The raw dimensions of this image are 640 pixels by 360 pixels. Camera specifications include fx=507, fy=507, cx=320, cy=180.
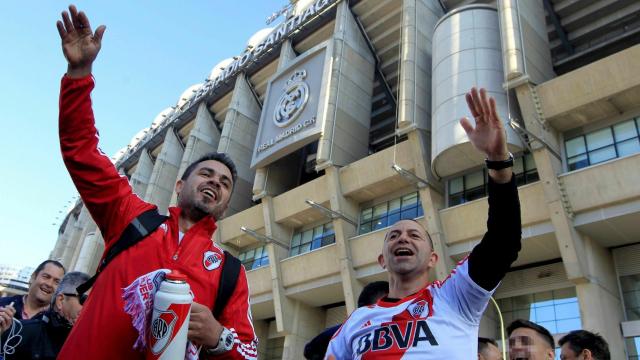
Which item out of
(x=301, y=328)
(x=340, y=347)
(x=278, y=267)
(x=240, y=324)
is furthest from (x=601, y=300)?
(x=240, y=324)

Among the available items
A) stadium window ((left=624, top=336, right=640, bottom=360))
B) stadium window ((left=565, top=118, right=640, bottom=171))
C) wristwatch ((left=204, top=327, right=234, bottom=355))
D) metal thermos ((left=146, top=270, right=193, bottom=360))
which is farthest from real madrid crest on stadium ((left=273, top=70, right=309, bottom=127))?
metal thermos ((left=146, top=270, right=193, bottom=360))

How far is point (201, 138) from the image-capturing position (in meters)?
37.4

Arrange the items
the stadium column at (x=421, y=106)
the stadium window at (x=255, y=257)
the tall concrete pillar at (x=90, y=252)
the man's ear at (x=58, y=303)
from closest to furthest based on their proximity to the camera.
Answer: the man's ear at (x=58, y=303)
the stadium column at (x=421, y=106)
the stadium window at (x=255, y=257)
the tall concrete pillar at (x=90, y=252)

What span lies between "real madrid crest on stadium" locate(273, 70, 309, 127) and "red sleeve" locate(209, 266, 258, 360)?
2513 centimetres

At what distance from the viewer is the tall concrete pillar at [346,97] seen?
2542cm

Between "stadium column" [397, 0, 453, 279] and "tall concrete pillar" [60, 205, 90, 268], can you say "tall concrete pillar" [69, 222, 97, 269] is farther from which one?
"stadium column" [397, 0, 453, 279]

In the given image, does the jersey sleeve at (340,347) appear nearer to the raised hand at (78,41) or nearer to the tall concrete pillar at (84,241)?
the raised hand at (78,41)

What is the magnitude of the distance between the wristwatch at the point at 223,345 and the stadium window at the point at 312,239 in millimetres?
24107

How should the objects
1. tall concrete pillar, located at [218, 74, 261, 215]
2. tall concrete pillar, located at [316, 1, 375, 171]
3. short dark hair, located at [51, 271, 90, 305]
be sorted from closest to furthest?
short dark hair, located at [51, 271, 90, 305]
tall concrete pillar, located at [316, 1, 375, 171]
tall concrete pillar, located at [218, 74, 261, 215]

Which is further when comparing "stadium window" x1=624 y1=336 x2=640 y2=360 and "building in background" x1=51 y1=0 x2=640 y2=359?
"building in background" x1=51 y1=0 x2=640 y2=359

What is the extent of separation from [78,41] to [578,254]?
1764 cm

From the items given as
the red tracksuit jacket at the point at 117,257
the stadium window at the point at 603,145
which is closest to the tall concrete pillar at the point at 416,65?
the stadium window at the point at 603,145

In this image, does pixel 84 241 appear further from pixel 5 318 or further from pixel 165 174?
pixel 5 318

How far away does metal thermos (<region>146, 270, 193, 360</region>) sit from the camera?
2.02m
